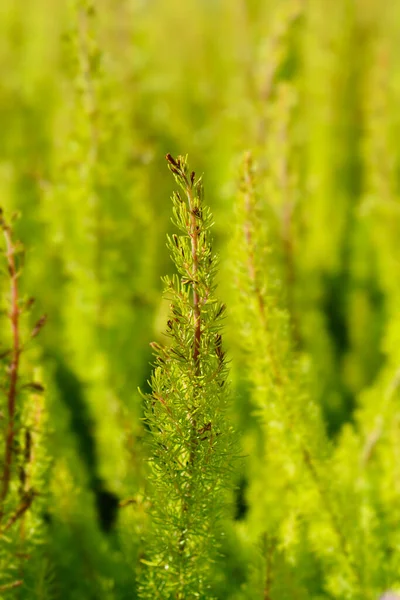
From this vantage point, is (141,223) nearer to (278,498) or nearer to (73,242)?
(73,242)

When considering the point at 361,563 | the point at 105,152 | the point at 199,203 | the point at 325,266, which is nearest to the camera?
the point at 199,203

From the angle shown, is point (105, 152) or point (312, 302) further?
point (312, 302)

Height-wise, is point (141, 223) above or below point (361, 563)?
above

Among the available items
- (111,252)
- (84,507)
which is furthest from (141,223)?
(84,507)

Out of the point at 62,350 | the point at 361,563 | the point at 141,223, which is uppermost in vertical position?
the point at 141,223

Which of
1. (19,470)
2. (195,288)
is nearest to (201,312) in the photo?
(195,288)

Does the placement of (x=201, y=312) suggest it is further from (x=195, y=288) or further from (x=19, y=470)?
(x=19, y=470)

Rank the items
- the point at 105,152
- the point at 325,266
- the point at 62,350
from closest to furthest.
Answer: the point at 105,152
the point at 62,350
the point at 325,266
